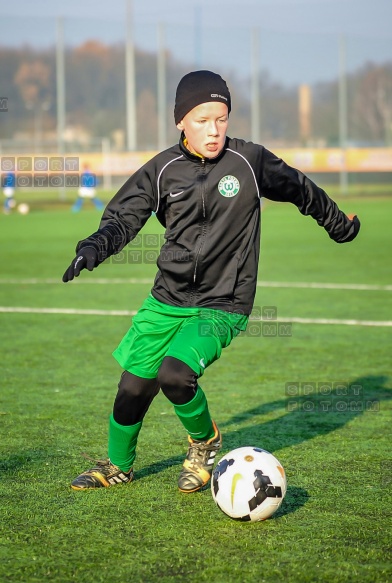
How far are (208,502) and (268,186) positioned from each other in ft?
4.88

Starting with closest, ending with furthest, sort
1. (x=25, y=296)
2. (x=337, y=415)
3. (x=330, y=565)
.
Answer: (x=330, y=565) < (x=337, y=415) < (x=25, y=296)

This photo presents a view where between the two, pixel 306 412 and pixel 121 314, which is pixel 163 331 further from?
pixel 121 314

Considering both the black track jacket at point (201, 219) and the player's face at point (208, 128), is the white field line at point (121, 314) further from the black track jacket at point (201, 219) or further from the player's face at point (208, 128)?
the player's face at point (208, 128)

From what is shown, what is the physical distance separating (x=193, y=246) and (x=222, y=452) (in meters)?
1.30

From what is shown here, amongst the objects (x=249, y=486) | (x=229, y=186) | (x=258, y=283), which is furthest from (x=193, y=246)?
(x=258, y=283)

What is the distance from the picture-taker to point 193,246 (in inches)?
173

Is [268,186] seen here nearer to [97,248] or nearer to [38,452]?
[97,248]

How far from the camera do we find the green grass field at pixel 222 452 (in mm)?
3512

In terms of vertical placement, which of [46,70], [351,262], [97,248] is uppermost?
[46,70]

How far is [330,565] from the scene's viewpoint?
3.44 metres

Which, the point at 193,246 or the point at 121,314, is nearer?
the point at 193,246

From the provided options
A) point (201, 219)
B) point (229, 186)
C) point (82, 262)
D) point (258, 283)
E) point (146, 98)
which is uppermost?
point (146, 98)

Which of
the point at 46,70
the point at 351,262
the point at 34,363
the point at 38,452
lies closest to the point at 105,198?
the point at 46,70

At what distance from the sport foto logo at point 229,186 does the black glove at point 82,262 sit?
653mm
